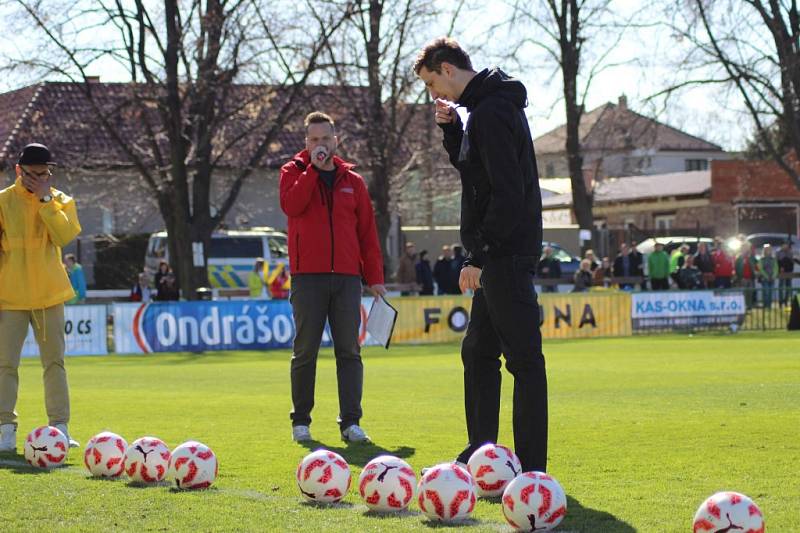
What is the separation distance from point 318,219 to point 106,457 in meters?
2.55

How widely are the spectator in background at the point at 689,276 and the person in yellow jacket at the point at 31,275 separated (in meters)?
26.1

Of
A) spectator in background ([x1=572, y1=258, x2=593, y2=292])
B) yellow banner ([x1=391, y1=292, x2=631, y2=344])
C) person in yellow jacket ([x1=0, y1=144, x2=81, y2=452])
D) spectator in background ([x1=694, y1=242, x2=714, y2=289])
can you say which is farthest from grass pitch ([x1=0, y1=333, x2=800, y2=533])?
spectator in background ([x1=694, y1=242, x2=714, y2=289])

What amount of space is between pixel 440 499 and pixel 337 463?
0.81 m

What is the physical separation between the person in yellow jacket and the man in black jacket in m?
3.41

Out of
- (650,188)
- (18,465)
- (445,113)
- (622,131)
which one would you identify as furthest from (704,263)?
(650,188)

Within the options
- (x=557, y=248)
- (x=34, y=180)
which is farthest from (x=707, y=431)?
(x=557, y=248)

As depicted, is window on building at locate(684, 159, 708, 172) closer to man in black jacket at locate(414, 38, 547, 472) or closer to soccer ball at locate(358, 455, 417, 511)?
man in black jacket at locate(414, 38, 547, 472)

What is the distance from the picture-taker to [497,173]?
6371 mm

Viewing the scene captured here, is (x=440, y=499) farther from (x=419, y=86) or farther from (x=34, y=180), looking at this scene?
(x=419, y=86)

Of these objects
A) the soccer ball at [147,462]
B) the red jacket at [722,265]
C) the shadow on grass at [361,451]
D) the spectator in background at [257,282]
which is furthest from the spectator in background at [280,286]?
the soccer ball at [147,462]

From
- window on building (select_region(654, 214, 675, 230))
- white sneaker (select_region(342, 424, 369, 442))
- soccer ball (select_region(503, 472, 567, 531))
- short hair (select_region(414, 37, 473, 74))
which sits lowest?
white sneaker (select_region(342, 424, 369, 442))

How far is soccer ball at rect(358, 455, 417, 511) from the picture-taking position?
6066 millimetres

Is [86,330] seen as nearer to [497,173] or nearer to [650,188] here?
[497,173]

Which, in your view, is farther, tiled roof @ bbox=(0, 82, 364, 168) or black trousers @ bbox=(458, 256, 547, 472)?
tiled roof @ bbox=(0, 82, 364, 168)
